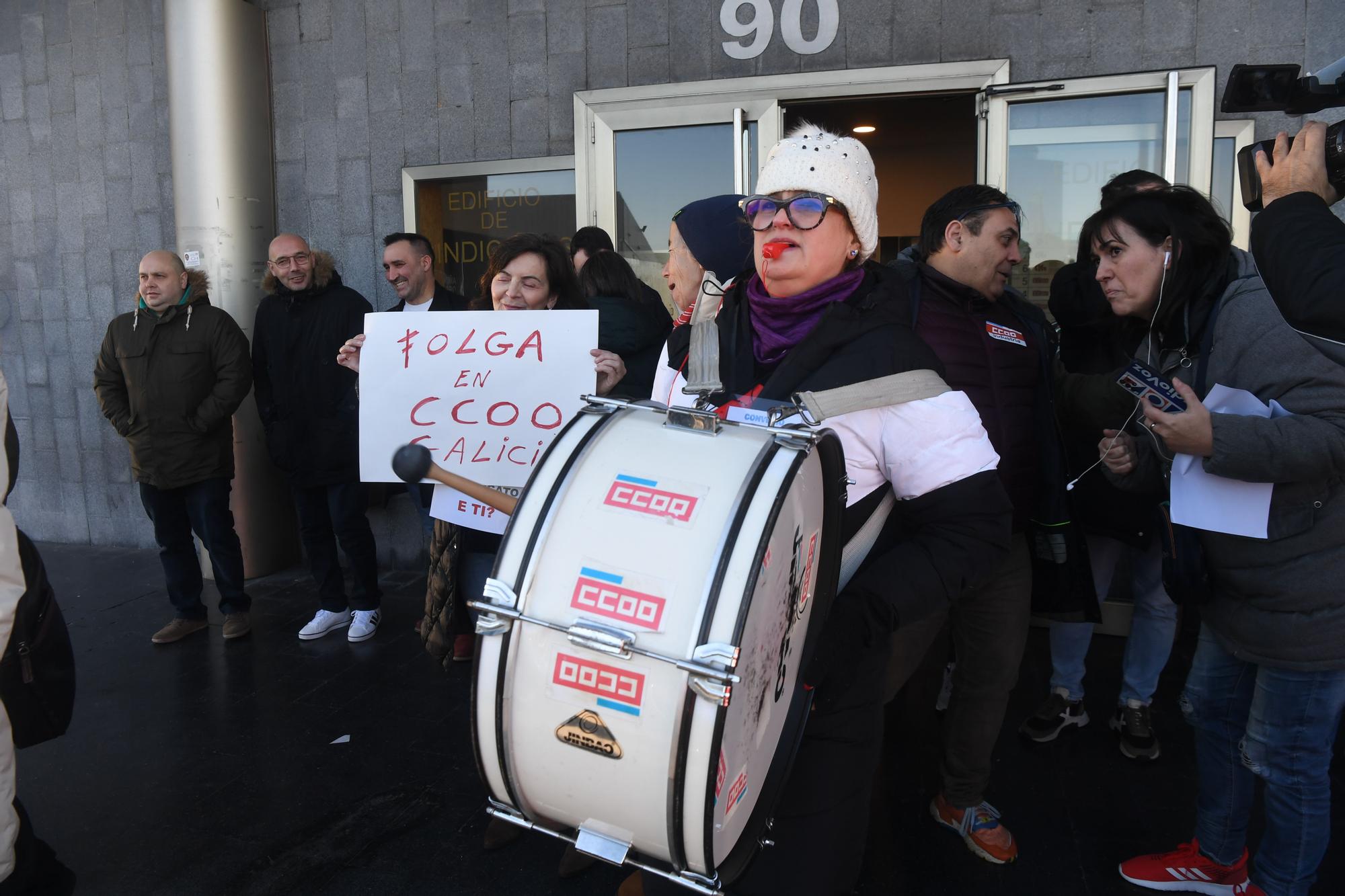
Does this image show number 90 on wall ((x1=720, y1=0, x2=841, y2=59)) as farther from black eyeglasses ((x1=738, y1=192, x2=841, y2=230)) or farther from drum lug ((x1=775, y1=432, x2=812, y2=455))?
drum lug ((x1=775, y1=432, x2=812, y2=455))

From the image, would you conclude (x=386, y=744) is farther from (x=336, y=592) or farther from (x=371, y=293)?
(x=371, y=293)

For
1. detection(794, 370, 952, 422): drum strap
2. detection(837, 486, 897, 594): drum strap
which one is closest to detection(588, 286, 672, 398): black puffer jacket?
detection(837, 486, 897, 594): drum strap

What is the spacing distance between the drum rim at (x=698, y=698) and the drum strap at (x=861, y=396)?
0.24 metres

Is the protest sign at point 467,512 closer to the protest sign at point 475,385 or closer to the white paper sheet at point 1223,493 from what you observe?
the protest sign at point 475,385

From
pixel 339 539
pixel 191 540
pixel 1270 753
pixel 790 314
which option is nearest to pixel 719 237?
pixel 790 314

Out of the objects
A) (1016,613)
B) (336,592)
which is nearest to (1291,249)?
(1016,613)

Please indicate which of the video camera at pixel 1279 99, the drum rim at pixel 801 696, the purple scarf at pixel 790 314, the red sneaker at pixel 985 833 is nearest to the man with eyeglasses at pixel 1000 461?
the red sneaker at pixel 985 833

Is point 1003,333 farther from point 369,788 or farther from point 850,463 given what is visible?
point 369,788

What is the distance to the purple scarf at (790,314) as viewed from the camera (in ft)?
5.82

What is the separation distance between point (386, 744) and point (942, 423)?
2768 millimetres

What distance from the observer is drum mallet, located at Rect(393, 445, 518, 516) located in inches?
58.5

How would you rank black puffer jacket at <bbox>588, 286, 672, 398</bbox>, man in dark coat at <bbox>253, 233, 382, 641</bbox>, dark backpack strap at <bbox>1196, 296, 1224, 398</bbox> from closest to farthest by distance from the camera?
dark backpack strap at <bbox>1196, 296, 1224, 398</bbox> → black puffer jacket at <bbox>588, 286, 672, 398</bbox> → man in dark coat at <bbox>253, 233, 382, 641</bbox>

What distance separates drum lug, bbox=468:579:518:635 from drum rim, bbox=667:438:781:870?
0.31 m

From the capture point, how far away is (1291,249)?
5.72 feet
